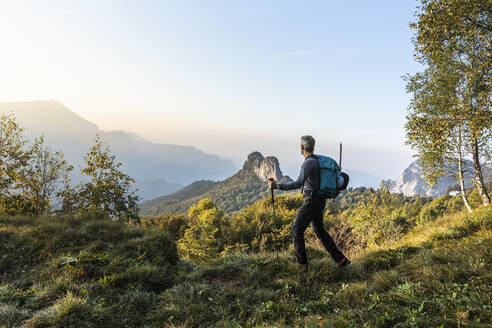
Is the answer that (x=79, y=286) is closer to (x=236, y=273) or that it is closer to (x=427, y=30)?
(x=236, y=273)

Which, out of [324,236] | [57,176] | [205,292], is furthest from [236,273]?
[57,176]

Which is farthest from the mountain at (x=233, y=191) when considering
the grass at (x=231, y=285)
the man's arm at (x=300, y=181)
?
the man's arm at (x=300, y=181)

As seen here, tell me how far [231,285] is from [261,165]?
163432 mm

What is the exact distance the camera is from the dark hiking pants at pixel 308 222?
15.2 ft

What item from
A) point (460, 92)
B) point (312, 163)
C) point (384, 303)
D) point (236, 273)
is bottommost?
point (236, 273)

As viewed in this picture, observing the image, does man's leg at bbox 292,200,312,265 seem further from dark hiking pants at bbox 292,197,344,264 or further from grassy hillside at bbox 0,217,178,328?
grassy hillside at bbox 0,217,178,328

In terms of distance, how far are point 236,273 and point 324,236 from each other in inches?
77.9

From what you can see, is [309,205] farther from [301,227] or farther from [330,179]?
[330,179]

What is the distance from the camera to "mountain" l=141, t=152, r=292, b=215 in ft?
371

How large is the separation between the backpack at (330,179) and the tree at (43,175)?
12874 millimetres

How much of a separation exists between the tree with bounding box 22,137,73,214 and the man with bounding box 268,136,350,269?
1250 centimetres

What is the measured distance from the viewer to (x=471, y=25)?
298 inches

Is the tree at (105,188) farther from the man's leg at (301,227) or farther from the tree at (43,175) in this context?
the man's leg at (301,227)

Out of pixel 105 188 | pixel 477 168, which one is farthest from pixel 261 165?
pixel 105 188
